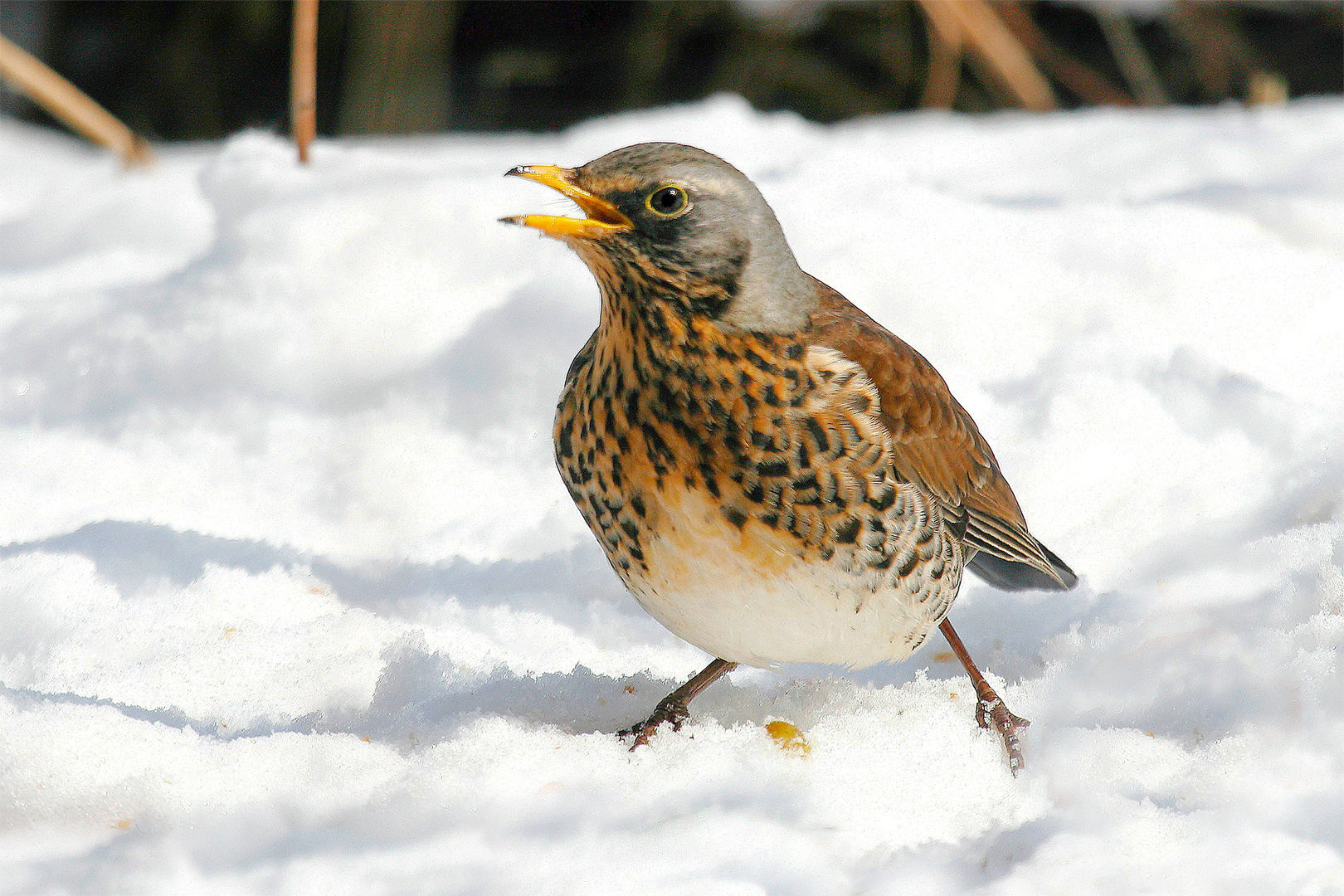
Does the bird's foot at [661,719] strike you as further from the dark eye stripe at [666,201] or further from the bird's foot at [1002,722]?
the dark eye stripe at [666,201]

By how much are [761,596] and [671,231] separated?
682mm

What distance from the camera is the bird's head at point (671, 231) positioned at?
87.6 inches

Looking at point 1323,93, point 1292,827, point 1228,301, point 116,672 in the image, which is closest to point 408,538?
point 116,672

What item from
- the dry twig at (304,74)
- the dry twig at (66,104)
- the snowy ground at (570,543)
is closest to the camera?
the snowy ground at (570,543)

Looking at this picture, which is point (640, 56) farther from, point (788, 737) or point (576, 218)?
point (788, 737)

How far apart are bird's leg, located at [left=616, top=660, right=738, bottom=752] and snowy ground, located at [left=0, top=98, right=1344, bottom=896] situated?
0.19 feet

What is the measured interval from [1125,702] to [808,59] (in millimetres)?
5661

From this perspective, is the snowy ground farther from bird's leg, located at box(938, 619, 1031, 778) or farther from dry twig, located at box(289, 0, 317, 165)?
dry twig, located at box(289, 0, 317, 165)

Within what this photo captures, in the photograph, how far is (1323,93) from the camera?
7.02 metres

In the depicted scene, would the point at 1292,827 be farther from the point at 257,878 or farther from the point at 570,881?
the point at 257,878

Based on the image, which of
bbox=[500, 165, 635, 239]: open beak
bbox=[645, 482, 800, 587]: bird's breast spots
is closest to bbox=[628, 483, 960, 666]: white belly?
bbox=[645, 482, 800, 587]: bird's breast spots

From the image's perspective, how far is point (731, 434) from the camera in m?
2.21

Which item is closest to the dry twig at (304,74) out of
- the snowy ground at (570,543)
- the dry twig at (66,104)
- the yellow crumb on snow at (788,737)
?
the snowy ground at (570,543)

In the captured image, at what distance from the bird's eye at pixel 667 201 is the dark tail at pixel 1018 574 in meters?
1.20
